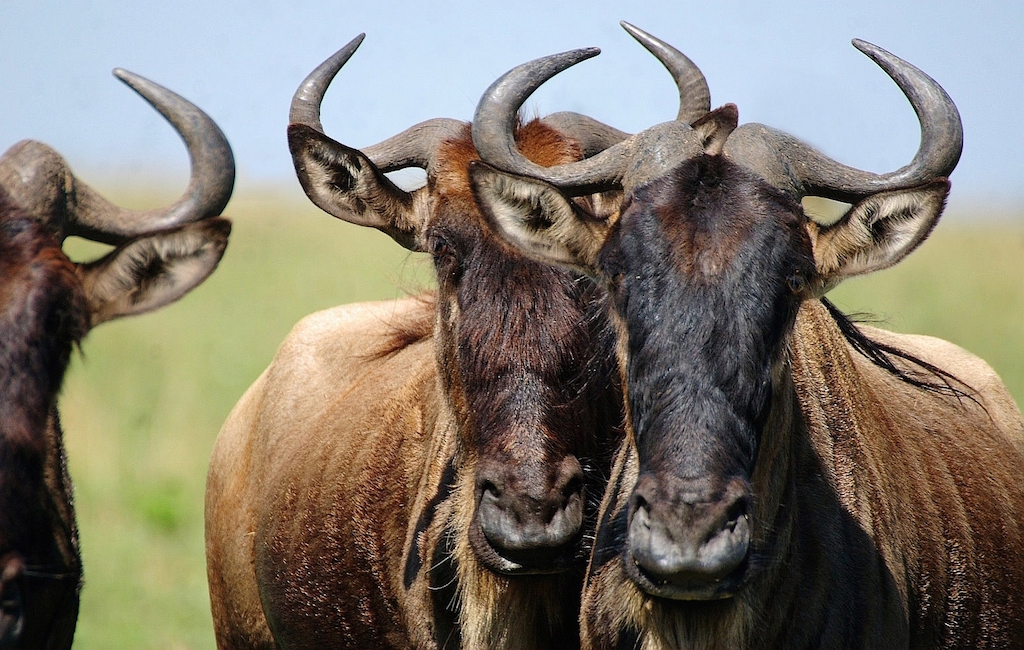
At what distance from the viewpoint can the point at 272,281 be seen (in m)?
30.8

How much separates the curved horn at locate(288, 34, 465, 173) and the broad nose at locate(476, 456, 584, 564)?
6.23 feet

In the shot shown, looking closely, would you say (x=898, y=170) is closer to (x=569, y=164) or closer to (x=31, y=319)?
(x=569, y=164)

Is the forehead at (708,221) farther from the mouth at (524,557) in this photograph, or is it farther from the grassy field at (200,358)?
the grassy field at (200,358)

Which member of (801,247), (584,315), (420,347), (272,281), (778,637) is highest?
(801,247)

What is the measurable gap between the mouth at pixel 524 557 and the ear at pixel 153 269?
5.52 ft

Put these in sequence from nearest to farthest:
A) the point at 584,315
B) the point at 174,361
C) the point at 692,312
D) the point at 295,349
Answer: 1. the point at 692,312
2. the point at 584,315
3. the point at 295,349
4. the point at 174,361

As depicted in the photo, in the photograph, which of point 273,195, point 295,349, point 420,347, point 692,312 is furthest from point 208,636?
point 273,195

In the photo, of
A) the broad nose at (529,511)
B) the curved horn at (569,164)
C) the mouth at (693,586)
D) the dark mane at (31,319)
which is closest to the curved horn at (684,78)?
the curved horn at (569,164)

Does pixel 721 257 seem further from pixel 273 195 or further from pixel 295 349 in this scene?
pixel 273 195

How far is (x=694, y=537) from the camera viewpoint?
434cm

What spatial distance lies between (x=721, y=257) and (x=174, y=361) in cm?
1792

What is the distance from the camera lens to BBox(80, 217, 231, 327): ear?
5184 mm

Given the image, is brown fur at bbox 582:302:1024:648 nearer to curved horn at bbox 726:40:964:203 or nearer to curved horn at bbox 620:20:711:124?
curved horn at bbox 726:40:964:203

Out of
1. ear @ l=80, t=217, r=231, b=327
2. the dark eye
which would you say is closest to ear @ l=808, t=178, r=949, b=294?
the dark eye
